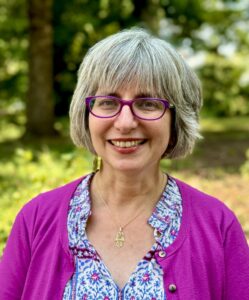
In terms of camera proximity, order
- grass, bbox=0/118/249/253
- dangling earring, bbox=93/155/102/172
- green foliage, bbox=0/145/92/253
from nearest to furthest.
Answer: dangling earring, bbox=93/155/102/172 < green foliage, bbox=0/145/92/253 < grass, bbox=0/118/249/253

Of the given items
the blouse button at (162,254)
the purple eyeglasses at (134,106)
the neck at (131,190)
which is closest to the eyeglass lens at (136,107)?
the purple eyeglasses at (134,106)

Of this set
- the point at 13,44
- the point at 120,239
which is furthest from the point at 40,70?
the point at 120,239

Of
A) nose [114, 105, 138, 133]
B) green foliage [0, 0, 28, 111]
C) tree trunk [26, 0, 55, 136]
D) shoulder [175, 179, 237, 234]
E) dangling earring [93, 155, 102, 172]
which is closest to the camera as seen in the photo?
nose [114, 105, 138, 133]

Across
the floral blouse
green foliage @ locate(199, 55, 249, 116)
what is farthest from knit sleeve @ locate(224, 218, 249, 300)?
green foliage @ locate(199, 55, 249, 116)

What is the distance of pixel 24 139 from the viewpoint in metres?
10.5

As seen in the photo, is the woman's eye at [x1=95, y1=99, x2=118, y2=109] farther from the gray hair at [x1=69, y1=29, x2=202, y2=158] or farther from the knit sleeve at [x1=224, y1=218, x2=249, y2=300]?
the knit sleeve at [x1=224, y1=218, x2=249, y2=300]

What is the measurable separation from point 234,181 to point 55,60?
7.16 meters

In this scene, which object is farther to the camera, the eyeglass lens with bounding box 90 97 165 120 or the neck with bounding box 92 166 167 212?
the neck with bounding box 92 166 167 212

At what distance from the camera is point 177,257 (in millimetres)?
2020

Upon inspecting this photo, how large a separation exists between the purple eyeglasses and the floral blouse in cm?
36

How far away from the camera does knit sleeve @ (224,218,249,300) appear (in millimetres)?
2023

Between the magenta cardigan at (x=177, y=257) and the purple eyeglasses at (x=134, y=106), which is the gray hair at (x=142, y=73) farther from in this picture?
the magenta cardigan at (x=177, y=257)

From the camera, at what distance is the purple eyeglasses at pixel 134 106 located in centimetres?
199

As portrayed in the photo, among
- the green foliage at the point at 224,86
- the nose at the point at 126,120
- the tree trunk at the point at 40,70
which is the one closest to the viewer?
the nose at the point at 126,120
